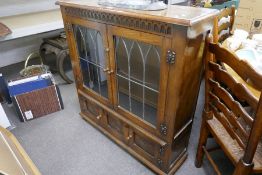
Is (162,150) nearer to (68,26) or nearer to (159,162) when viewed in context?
(159,162)

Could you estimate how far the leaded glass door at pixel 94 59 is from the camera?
1285mm

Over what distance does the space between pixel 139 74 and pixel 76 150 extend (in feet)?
2.80

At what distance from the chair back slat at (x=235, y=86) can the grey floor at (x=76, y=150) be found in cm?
78

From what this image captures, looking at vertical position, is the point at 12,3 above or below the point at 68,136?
above

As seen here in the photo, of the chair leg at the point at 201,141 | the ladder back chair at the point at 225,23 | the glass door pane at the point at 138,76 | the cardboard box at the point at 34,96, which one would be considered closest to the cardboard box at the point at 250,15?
the ladder back chair at the point at 225,23

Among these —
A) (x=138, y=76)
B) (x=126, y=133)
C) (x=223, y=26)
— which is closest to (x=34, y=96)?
(x=126, y=133)

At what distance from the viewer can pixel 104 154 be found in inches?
61.6

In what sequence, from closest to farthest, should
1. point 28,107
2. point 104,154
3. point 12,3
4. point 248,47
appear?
point 248,47
point 104,154
point 28,107
point 12,3

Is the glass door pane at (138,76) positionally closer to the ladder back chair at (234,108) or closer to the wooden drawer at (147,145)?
the wooden drawer at (147,145)

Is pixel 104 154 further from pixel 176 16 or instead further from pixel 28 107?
pixel 176 16

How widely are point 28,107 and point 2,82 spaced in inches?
18.1

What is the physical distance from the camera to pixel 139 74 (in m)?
1.20

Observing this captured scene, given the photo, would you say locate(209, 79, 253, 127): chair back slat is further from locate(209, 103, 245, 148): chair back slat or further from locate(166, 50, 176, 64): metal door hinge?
locate(166, 50, 176, 64): metal door hinge

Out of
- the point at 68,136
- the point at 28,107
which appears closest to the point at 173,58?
the point at 68,136
